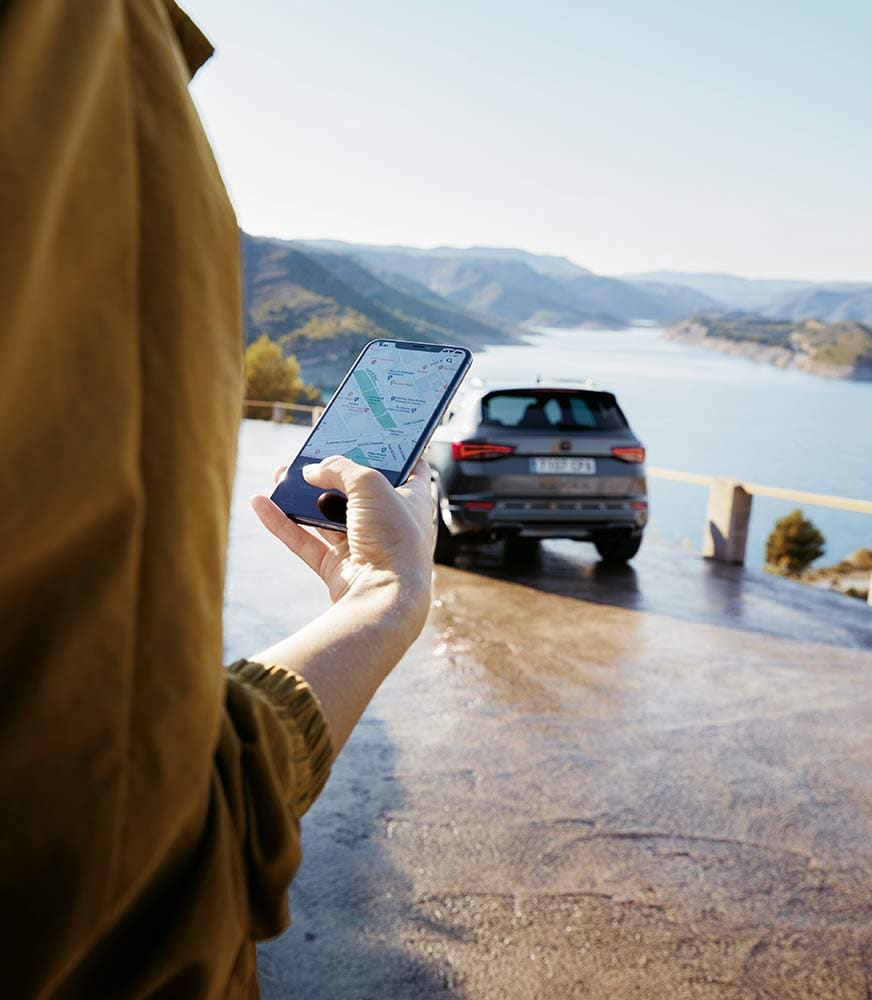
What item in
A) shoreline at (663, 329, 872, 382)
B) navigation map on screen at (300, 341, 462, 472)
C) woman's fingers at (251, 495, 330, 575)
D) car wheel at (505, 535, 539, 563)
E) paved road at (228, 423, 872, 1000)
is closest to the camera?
woman's fingers at (251, 495, 330, 575)

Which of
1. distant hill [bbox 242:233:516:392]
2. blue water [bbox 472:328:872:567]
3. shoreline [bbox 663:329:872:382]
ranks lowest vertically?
blue water [bbox 472:328:872:567]

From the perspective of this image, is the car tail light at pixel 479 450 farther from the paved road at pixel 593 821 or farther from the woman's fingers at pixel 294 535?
the woman's fingers at pixel 294 535

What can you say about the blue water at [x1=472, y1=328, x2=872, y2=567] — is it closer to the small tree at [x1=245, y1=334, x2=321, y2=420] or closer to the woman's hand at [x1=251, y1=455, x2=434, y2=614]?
the small tree at [x1=245, y1=334, x2=321, y2=420]

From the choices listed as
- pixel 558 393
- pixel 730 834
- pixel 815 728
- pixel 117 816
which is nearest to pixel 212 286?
pixel 117 816

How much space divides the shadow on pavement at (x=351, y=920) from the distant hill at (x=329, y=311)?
73.7 m

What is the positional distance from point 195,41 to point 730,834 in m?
4.05

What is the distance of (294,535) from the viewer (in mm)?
1661

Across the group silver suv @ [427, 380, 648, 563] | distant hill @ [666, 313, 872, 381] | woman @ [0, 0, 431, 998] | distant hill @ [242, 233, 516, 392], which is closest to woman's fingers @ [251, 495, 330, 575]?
woman @ [0, 0, 431, 998]

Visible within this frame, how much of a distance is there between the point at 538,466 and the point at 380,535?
7746 mm

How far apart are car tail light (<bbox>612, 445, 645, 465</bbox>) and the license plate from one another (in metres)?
0.29

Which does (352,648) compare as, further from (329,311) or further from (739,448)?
(739,448)

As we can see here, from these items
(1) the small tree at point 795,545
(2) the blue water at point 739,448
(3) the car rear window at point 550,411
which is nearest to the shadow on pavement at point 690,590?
(3) the car rear window at point 550,411

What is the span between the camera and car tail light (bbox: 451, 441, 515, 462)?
891 centimetres

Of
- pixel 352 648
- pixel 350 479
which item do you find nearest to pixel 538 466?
pixel 350 479
